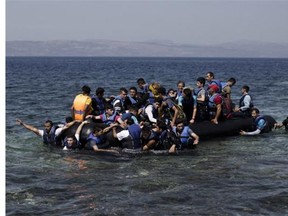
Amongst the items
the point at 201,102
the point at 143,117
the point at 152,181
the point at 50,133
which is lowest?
the point at 152,181

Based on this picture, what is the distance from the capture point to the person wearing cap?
555 inches

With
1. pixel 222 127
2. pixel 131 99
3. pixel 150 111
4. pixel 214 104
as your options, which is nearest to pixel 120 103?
pixel 131 99

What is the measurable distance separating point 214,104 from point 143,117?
2.57 metres

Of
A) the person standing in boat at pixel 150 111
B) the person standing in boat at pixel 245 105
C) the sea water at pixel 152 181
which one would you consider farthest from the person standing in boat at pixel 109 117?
the person standing in boat at pixel 245 105

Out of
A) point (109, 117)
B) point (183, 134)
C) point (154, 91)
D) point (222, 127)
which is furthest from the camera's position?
point (222, 127)

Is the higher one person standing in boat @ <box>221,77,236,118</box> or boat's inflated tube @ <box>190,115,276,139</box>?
person standing in boat @ <box>221,77,236,118</box>

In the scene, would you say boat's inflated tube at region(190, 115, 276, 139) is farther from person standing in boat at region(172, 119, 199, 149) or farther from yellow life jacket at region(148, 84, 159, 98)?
person standing in boat at region(172, 119, 199, 149)

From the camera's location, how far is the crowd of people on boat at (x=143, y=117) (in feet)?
39.1

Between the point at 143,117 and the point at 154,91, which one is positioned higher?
the point at 154,91

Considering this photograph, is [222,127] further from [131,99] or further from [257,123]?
[131,99]

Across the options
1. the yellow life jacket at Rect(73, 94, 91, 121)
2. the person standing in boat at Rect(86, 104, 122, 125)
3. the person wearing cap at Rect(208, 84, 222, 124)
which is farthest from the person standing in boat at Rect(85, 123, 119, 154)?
the person wearing cap at Rect(208, 84, 222, 124)

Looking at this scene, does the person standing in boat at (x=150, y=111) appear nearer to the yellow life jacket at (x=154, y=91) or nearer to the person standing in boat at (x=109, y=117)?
the yellow life jacket at (x=154, y=91)

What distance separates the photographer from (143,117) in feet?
42.5

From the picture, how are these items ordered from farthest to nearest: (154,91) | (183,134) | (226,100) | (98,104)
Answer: (226,100) < (98,104) < (154,91) < (183,134)
